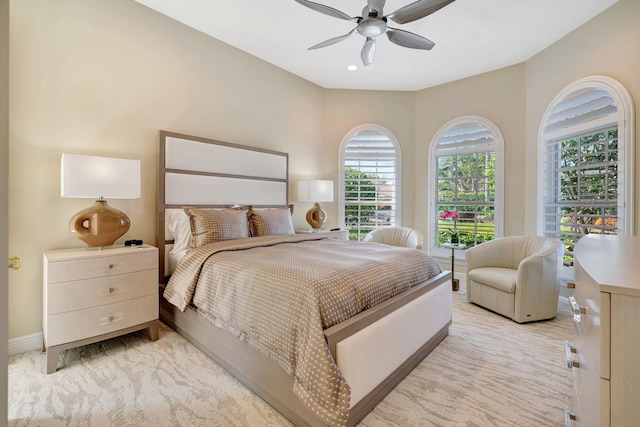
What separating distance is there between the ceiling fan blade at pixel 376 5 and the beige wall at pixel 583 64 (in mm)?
2482

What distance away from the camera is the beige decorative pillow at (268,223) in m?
3.36

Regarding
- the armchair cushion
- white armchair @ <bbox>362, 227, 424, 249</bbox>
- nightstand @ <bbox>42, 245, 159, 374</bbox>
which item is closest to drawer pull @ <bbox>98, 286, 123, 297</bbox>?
nightstand @ <bbox>42, 245, 159, 374</bbox>

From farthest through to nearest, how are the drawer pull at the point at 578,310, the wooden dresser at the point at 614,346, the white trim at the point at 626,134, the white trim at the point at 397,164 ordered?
the white trim at the point at 397,164
the white trim at the point at 626,134
the drawer pull at the point at 578,310
the wooden dresser at the point at 614,346

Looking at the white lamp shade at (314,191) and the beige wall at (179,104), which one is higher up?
the beige wall at (179,104)

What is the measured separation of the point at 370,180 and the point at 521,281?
2688mm

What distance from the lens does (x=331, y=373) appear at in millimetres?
1364

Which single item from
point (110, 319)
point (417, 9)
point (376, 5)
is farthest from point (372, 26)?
point (110, 319)

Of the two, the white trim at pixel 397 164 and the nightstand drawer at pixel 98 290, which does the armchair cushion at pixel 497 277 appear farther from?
the nightstand drawer at pixel 98 290

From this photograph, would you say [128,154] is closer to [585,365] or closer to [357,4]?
[357,4]

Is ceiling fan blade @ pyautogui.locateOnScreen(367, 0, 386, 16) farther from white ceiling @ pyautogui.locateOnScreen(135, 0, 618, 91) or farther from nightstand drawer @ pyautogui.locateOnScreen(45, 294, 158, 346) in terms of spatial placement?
nightstand drawer @ pyautogui.locateOnScreen(45, 294, 158, 346)

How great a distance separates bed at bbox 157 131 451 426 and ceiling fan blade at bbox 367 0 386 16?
201cm

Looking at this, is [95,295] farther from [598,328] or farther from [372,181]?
[372,181]

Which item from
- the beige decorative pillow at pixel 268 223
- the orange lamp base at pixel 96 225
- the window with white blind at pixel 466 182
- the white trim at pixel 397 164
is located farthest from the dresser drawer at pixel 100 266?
the window with white blind at pixel 466 182

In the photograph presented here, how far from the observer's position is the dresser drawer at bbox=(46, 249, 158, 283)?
6.79ft
